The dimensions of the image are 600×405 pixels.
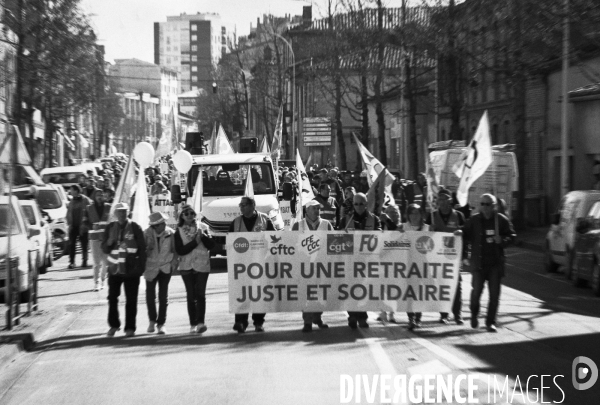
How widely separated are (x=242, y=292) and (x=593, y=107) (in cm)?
2446

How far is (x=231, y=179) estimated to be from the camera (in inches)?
934

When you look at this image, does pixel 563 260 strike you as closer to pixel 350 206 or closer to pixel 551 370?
pixel 350 206

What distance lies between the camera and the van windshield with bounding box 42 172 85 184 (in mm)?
40062

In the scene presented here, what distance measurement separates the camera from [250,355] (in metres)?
11.3

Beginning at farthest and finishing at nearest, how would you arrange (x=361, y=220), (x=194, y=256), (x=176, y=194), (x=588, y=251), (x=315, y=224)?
(x=176, y=194) < (x=588, y=251) < (x=361, y=220) < (x=315, y=224) < (x=194, y=256)

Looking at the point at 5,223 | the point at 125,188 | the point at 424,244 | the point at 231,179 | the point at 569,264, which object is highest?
the point at 231,179

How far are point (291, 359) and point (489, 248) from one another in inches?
144

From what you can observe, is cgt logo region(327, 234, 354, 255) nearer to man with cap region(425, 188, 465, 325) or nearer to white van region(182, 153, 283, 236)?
man with cap region(425, 188, 465, 325)

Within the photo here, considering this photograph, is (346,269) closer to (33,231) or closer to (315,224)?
(315,224)

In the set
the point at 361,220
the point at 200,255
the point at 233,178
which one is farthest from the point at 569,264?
the point at 200,255

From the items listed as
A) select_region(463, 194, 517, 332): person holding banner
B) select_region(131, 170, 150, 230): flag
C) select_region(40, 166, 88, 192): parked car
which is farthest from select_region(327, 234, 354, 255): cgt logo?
select_region(40, 166, 88, 192): parked car

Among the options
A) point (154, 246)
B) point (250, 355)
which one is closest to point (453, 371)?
point (250, 355)

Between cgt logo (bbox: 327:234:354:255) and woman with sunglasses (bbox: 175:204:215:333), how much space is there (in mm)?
1635

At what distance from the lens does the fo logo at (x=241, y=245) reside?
45.2ft
